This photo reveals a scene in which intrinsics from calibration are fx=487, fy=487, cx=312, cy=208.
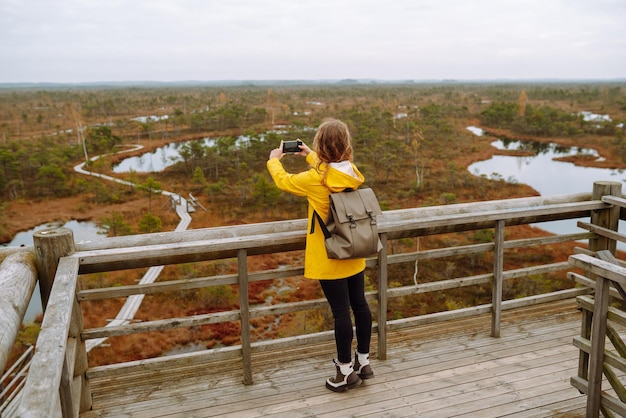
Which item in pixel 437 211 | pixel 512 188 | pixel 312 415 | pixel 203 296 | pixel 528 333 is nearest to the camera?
pixel 312 415

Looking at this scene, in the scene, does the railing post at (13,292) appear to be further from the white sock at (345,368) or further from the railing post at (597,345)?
the railing post at (597,345)

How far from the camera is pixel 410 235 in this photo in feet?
10.5

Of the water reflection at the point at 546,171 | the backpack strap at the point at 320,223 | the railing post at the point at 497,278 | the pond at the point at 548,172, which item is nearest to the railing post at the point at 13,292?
the backpack strap at the point at 320,223

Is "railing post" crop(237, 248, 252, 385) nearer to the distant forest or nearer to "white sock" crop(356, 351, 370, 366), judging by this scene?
"white sock" crop(356, 351, 370, 366)

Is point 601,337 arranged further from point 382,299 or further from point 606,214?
point 606,214

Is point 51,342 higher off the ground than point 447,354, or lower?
higher

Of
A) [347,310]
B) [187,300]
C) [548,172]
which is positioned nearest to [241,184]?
[187,300]

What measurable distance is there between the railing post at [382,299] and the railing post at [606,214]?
1730 mm

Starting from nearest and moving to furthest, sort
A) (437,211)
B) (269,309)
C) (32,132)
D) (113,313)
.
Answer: (269,309), (437,211), (113,313), (32,132)

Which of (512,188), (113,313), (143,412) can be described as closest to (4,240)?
(113,313)

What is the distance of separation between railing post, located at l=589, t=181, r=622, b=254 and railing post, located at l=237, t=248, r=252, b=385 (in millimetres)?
2600

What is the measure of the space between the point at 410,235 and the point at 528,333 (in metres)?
1.15

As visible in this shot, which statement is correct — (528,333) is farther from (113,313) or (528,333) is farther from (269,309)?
(113,313)

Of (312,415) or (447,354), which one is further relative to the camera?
(447,354)
